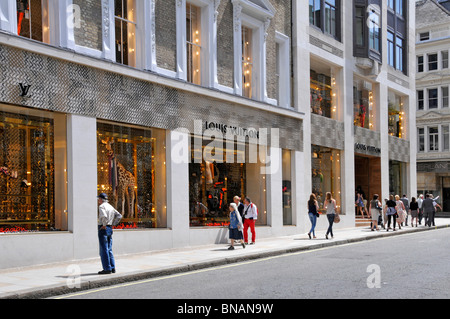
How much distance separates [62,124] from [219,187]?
295 inches

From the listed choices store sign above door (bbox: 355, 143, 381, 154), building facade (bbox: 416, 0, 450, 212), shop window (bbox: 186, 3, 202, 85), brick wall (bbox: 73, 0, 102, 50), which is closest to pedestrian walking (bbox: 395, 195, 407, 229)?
store sign above door (bbox: 355, 143, 381, 154)

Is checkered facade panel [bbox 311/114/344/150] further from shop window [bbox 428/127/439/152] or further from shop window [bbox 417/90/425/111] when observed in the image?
shop window [bbox 417/90/425/111]

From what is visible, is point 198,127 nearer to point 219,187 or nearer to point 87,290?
point 219,187

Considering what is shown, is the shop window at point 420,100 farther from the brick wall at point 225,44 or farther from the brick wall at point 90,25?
the brick wall at point 90,25

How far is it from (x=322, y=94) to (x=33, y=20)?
16.6 m

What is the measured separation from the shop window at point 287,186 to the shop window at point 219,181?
1702 mm

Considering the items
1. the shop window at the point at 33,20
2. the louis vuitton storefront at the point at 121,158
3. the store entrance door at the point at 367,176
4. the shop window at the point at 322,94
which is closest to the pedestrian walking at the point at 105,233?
the louis vuitton storefront at the point at 121,158

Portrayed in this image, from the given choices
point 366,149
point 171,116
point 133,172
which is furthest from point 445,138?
point 133,172

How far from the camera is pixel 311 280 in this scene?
10.9m

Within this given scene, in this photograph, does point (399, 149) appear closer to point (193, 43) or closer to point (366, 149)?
point (366, 149)
